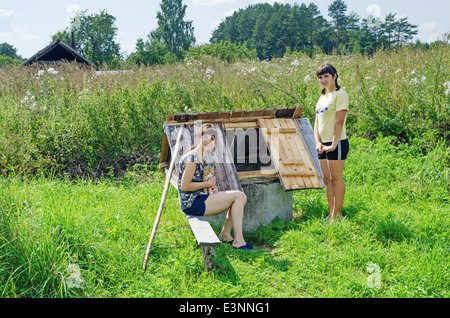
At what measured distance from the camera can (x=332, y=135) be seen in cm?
455

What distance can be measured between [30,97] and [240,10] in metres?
109

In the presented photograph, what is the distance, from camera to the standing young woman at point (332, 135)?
14.3 feet

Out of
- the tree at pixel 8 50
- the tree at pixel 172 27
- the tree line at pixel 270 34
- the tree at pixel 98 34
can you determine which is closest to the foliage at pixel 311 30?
the tree line at pixel 270 34

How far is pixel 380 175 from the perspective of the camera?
20.9ft

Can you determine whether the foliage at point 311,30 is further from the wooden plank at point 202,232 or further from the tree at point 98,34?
the wooden plank at point 202,232

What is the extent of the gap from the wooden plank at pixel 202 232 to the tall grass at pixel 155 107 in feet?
11.6

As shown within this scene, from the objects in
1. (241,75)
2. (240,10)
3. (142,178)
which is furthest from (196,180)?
(240,10)

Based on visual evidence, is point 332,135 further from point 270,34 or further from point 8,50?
point 8,50

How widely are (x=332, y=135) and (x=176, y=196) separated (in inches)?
94.1

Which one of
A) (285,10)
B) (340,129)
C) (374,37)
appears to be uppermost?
(285,10)

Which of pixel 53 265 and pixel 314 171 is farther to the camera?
pixel 314 171

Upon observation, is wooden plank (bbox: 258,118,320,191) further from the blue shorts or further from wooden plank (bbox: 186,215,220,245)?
wooden plank (bbox: 186,215,220,245)
